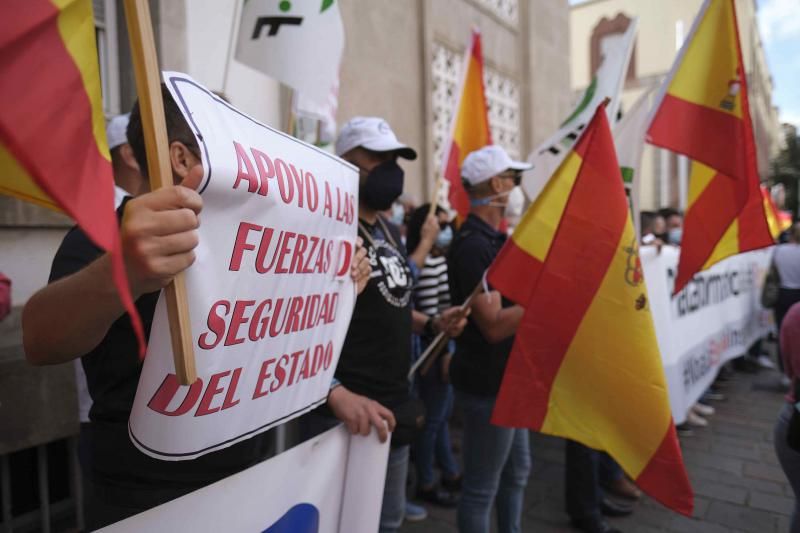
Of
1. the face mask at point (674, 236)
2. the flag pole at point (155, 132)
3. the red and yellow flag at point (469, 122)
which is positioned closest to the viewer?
the flag pole at point (155, 132)

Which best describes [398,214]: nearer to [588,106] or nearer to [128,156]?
[588,106]

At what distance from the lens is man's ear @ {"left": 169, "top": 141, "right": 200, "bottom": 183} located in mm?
1200

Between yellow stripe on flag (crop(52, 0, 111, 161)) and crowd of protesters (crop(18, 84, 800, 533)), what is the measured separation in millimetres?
127

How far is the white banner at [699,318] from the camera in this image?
4.17 metres

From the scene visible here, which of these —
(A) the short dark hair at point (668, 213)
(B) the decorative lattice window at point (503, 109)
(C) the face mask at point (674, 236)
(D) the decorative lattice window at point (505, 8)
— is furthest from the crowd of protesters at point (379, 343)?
(D) the decorative lattice window at point (505, 8)

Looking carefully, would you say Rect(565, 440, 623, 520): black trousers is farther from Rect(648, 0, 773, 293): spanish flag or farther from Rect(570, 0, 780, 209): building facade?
Rect(570, 0, 780, 209): building facade

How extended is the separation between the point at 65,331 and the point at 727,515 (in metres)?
3.69

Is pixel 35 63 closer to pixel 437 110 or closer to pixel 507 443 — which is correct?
pixel 507 443

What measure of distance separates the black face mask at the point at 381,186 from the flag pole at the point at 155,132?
118cm

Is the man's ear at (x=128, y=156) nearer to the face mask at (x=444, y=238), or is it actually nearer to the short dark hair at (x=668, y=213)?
the face mask at (x=444, y=238)

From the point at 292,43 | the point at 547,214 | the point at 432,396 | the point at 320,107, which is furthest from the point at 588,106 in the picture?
the point at 432,396

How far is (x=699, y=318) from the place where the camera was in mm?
5020

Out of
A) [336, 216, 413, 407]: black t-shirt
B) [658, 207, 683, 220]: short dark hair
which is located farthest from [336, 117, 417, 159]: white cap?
[658, 207, 683, 220]: short dark hair

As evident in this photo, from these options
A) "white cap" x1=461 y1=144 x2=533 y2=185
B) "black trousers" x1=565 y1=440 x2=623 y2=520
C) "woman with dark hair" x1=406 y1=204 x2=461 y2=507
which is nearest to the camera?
"white cap" x1=461 y1=144 x2=533 y2=185
